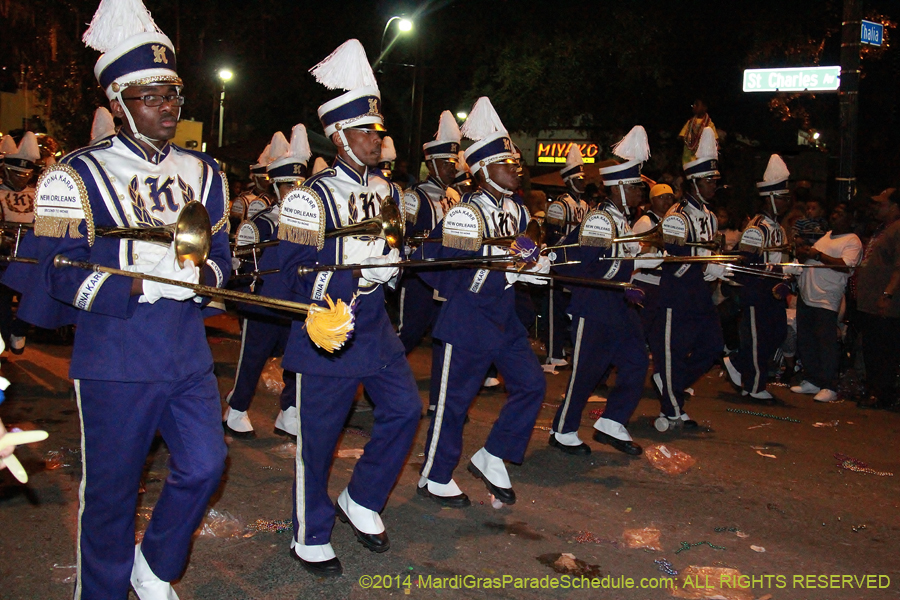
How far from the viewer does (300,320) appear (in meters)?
4.42

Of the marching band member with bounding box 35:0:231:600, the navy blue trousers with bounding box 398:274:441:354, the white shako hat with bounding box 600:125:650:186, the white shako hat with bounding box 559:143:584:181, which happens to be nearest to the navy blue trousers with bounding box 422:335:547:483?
the marching band member with bounding box 35:0:231:600

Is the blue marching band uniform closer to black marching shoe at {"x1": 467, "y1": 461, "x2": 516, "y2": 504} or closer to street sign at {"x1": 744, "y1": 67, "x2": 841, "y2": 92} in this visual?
black marching shoe at {"x1": 467, "y1": 461, "x2": 516, "y2": 504}

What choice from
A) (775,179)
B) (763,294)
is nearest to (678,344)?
(763,294)

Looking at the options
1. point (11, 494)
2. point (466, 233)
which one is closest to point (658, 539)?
point (466, 233)

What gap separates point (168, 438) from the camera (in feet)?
11.8

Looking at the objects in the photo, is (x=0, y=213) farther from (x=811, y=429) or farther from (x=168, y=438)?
(x=811, y=429)

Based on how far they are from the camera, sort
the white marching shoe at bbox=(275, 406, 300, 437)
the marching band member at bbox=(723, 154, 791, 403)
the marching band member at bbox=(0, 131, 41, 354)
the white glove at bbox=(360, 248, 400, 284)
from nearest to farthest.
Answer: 1. the white glove at bbox=(360, 248, 400, 284)
2. the white marching shoe at bbox=(275, 406, 300, 437)
3. the marching band member at bbox=(0, 131, 41, 354)
4. the marching band member at bbox=(723, 154, 791, 403)

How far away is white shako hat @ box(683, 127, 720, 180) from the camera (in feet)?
26.6

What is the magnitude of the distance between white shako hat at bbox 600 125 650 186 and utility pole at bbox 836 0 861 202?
5364 millimetres

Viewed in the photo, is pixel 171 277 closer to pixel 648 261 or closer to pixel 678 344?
pixel 648 261

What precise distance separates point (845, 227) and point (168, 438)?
28.7ft

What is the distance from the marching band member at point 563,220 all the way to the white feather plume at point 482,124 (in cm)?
482

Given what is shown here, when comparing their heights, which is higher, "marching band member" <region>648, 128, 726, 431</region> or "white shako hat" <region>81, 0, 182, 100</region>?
"white shako hat" <region>81, 0, 182, 100</region>

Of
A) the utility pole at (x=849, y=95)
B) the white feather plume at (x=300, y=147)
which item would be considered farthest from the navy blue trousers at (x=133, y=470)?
the utility pole at (x=849, y=95)
